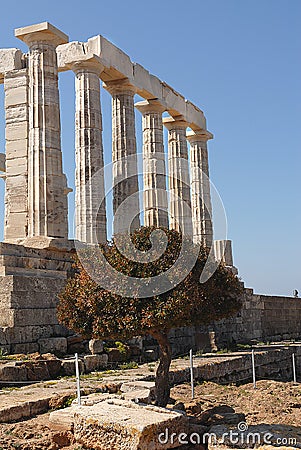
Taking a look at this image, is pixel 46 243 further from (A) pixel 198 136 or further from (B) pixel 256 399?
(A) pixel 198 136

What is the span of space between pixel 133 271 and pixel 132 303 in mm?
594

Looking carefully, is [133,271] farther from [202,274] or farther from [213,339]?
[213,339]

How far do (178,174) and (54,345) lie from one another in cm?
1785

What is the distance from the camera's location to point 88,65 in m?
24.6

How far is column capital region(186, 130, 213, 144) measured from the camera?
3584cm

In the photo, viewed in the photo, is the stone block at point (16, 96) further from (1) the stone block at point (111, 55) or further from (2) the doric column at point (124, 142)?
(2) the doric column at point (124, 142)

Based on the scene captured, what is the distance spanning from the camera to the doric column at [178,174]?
33.2 m

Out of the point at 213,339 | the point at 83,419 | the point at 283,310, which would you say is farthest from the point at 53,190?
the point at 283,310

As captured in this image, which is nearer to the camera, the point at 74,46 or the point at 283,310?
the point at 74,46

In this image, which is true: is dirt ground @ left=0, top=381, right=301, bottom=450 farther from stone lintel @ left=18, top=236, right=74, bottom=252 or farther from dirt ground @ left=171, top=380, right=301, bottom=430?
stone lintel @ left=18, top=236, right=74, bottom=252

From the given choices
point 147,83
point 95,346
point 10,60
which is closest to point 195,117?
point 147,83

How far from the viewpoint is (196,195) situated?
35062mm

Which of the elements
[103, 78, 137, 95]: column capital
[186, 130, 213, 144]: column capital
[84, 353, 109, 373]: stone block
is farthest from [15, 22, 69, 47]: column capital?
[186, 130, 213, 144]: column capital

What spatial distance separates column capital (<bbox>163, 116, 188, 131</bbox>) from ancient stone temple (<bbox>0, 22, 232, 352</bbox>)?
1.40 ft
